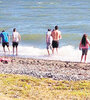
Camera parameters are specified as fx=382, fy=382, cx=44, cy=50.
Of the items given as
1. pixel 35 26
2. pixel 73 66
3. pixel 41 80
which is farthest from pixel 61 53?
pixel 35 26

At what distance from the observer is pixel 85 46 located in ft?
56.7

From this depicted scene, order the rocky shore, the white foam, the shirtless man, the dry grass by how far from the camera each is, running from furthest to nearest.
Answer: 1. the white foam
2. the shirtless man
3. the rocky shore
4. the dry grass

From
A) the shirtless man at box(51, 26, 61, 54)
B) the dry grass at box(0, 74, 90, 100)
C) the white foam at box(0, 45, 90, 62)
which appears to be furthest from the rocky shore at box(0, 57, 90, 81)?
the white foam at box(0, 45, 90, 62)

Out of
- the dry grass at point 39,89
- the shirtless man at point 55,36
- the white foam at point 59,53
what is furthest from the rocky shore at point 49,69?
the white foam at point 59,53

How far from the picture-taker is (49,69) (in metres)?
15.4

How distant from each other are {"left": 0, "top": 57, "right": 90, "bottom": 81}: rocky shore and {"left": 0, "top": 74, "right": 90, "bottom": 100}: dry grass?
799 millimetres

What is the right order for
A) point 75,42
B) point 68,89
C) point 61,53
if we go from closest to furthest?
point 68,89 → point 61,53 → point 75,42

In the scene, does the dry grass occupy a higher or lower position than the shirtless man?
lower

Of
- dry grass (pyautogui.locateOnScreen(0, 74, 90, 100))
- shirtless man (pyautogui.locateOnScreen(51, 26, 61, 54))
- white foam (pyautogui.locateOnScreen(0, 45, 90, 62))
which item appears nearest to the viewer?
dry grass (pyautogui.locateOnScreen(0, 74, 90, 100))

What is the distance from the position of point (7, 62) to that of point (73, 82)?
16.7ft

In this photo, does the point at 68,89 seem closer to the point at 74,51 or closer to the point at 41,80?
the point at 41,80

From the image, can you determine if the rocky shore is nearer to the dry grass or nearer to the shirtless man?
the dry grass

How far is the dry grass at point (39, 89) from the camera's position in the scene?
10438mm

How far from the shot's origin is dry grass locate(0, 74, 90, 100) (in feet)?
34.2
